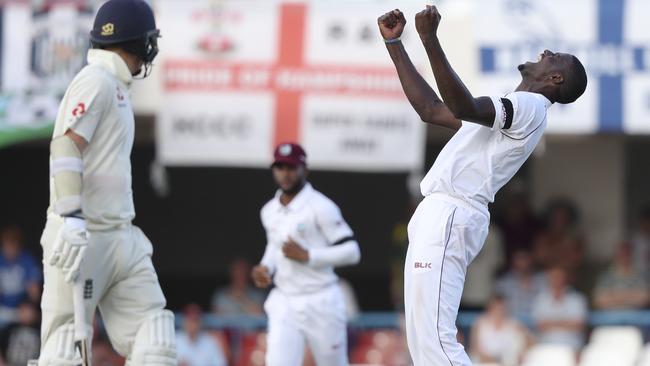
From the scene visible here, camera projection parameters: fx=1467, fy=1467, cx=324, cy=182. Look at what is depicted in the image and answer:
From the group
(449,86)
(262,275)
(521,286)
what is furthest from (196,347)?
(449,86)

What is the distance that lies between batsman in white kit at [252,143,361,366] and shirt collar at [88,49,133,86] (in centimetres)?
230

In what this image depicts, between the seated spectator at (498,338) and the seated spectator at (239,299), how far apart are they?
249cm

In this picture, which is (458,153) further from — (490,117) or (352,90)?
(352,90)

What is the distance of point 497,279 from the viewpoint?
16.2 m

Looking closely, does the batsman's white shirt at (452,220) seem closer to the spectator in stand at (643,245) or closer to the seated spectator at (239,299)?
the seated spectator at (239,299)

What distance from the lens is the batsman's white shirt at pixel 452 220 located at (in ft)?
24.3

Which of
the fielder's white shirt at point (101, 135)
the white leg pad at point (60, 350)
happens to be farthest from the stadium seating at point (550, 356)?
the white leg pad at point (60, 350)

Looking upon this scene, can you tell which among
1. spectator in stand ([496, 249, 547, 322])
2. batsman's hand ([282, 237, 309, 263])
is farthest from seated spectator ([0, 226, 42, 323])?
batsman's hand ([282, 237, 309, 263])

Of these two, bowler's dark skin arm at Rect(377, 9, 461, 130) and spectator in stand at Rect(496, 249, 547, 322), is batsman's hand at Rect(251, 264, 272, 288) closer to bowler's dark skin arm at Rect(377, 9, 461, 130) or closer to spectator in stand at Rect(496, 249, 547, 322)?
bowler's dark skin arm at Rect(377, 9, 461, 130)

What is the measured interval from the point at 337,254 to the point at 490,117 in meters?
2.93

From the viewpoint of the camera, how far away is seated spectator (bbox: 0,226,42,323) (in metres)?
15.3

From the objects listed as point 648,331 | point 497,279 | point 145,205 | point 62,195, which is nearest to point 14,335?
point 145,205

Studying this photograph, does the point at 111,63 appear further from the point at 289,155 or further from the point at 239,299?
the point at 239,299

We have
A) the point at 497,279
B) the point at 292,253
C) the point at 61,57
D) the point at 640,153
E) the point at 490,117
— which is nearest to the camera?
the point at 490,117
